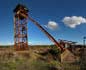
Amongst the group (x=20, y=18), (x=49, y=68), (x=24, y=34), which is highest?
(x=20, y=18)

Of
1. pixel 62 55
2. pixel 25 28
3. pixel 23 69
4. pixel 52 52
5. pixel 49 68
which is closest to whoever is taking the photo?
pixel 23 69

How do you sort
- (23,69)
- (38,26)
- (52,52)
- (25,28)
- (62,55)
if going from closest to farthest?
(23,69)
(62,55)
(52,52)
(38,26)
(25,28)

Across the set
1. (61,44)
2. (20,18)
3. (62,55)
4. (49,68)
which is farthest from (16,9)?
(49,68)

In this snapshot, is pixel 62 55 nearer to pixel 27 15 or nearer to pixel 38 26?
pixel 38 26

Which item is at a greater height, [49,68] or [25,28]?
[25,28]

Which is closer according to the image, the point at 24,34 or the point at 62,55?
the point at 62,55

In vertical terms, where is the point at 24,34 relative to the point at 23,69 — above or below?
above

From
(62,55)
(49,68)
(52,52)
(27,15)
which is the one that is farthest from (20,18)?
(49,68)

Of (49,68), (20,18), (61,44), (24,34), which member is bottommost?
(49,68)

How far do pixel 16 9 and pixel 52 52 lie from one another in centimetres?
950

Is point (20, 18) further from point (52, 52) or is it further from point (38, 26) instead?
point (52, 52)

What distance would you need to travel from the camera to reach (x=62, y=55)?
24.1 meters

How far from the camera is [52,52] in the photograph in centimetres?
2730

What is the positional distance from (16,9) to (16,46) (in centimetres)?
595
